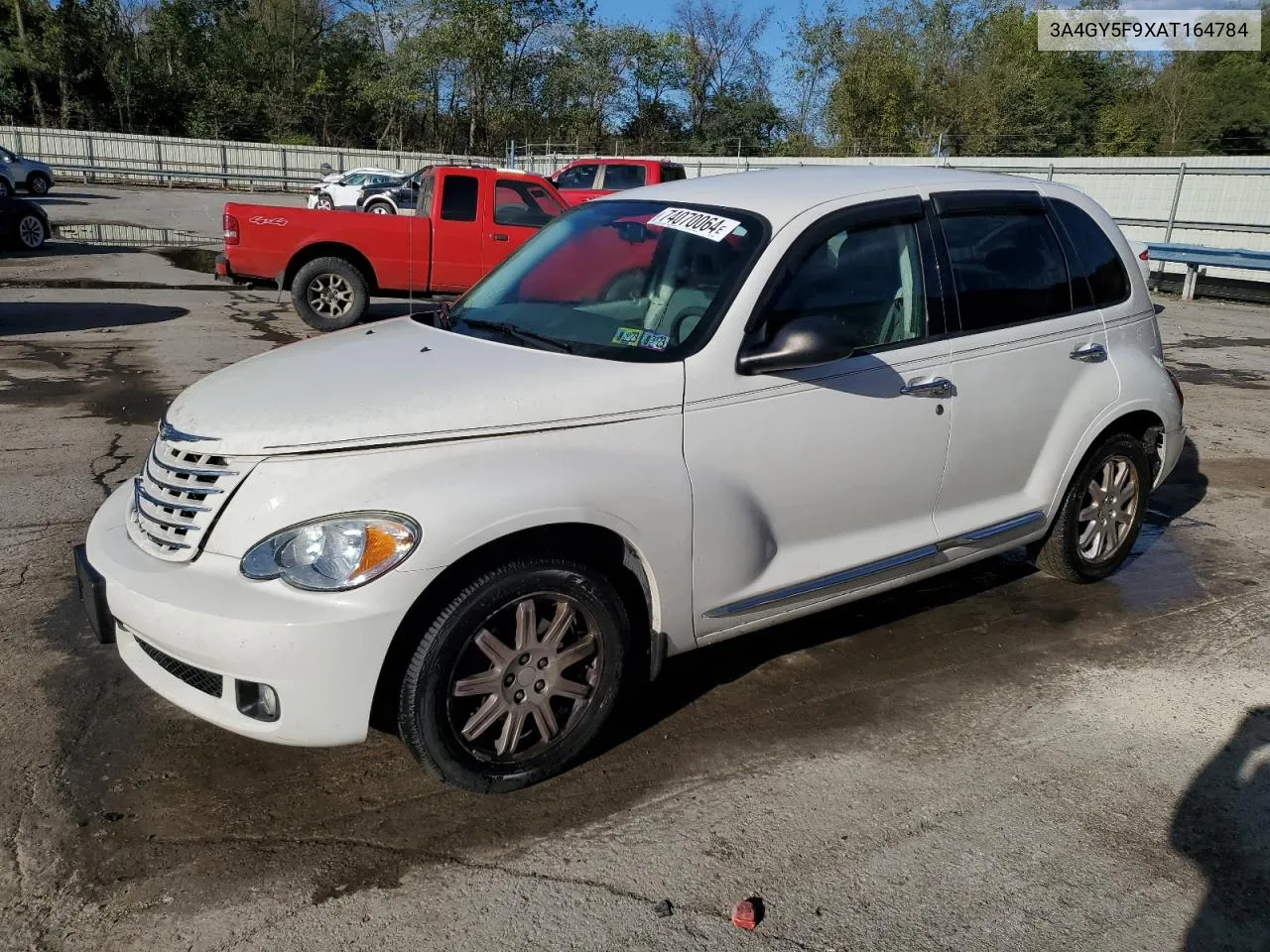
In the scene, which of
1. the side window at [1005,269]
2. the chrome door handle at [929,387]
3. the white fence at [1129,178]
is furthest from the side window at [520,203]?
the chrome door handle at [929,387]

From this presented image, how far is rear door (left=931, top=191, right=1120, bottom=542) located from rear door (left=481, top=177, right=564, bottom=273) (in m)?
8.13

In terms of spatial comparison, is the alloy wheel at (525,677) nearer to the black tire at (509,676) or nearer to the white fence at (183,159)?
the black tire at (509,676)

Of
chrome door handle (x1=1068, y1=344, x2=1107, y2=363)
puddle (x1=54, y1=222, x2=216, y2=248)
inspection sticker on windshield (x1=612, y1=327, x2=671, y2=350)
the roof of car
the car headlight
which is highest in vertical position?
the roof of car

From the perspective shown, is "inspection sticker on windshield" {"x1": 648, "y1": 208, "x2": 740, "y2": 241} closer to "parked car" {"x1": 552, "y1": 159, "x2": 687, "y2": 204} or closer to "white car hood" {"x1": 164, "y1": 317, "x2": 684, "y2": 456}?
"white car hood" {"x1": 164, "y1": 317, "x2": 684, "y2": 456}

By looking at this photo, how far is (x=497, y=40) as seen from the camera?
5409 centimetres

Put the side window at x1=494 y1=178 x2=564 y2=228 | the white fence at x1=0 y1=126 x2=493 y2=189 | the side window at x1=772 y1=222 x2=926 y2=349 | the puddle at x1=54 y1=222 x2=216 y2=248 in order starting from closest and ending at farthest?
the side window at x1=772 y1=222 x2=926 y2=349
the side window at x1=494 y1=178 x2=564 y2=228
the puddle at x1=54 y1=222 x2=216 y2=248
the white fence at x1=0 y1=126 x2=493 y2=189

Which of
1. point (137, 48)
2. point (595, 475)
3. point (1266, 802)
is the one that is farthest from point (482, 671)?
point (137, 48)

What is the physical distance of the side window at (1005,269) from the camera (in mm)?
4238

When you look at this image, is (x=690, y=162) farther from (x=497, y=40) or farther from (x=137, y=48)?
(x=137, y=48)

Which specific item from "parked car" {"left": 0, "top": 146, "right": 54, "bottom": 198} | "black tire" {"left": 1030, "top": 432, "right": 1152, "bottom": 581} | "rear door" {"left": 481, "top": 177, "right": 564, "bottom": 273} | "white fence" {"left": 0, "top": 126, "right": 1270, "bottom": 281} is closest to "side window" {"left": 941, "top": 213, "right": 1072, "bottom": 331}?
"black tire" {"left": 1030, "top": 432, "right": 1152, "bottom": 581}

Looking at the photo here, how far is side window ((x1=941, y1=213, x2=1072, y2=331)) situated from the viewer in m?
4.24

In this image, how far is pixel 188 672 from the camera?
309cm

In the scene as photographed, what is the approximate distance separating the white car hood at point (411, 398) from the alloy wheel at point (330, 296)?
8315 millimetres

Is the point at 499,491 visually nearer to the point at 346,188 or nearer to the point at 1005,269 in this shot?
the point at 1005,269
